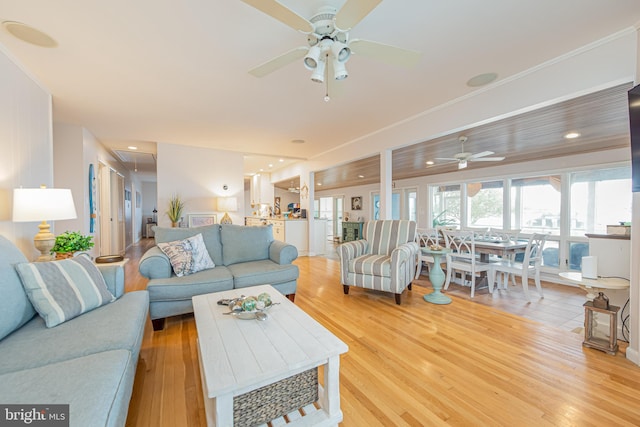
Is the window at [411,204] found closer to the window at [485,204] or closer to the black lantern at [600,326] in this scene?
the window at [485,204]

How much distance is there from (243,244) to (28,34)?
2506mm

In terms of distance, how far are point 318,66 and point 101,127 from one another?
415 cm

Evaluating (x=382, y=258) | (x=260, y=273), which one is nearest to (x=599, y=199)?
(x=382, y=258)

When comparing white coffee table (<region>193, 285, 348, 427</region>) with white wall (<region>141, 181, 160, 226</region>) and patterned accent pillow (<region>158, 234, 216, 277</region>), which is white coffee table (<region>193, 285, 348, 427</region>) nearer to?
patterned accent pillow (<region>158, 234, 216, 277</region>)

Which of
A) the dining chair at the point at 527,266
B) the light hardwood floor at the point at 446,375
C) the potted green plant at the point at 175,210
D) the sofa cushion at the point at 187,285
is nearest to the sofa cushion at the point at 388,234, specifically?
the light hardwood floor at the point at 446,375

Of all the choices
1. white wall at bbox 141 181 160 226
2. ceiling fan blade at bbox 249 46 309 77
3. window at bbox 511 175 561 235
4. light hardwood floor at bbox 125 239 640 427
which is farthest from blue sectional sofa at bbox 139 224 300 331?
white wall at bbox 141 181 160 226

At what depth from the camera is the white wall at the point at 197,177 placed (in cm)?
500

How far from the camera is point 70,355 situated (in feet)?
3.85

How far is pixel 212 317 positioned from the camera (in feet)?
5.41

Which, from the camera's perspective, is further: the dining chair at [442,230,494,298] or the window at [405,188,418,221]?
the window at [405,188,418,221]

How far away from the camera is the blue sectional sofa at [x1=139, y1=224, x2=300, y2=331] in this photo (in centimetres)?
238

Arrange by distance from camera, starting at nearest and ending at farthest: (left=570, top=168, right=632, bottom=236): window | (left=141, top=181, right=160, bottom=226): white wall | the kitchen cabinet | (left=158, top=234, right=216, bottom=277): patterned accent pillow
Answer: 1. (left=158, top=234, right=216, bottom=277): patterned accent pillow
2. (left=570, top=168, right=632, bottom=236): window
3. the kitchen cabinet
4. (left=141, top=181, right=160, bottom=226): white wall

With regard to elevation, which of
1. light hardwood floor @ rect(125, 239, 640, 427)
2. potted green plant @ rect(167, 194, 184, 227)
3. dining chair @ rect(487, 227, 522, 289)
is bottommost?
light hardwood floor @ rect(125, 239, 640, 427)

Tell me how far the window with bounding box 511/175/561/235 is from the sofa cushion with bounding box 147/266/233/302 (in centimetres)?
559
